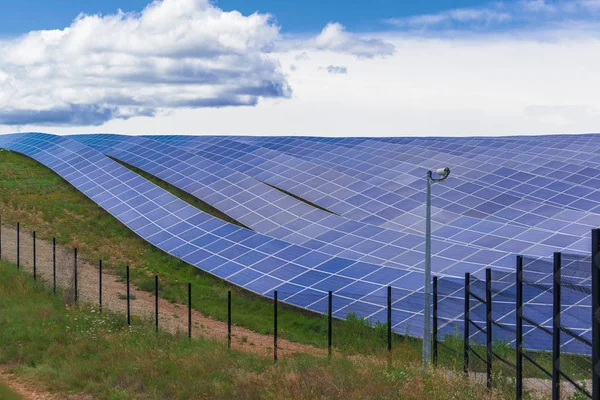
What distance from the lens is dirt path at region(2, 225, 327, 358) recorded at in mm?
22391

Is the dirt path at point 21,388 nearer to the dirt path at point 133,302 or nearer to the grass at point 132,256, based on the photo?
the dirt path at point 133,302

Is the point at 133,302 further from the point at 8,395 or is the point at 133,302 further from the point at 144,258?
the point at 8,395

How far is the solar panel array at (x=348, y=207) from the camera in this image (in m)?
29.1

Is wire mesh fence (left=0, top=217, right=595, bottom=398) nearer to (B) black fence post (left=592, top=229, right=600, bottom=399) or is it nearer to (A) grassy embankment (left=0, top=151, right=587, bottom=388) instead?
(A) grassy embankment (left=0, top=151, right=587, bottom=388)

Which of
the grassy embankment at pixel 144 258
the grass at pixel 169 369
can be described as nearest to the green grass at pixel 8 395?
the grass at pixel 169 369

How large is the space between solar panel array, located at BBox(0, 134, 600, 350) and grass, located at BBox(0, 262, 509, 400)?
5.31 meters

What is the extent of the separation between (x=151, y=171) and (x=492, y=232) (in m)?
29.3

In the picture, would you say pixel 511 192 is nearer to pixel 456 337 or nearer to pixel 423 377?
pixel 456 337

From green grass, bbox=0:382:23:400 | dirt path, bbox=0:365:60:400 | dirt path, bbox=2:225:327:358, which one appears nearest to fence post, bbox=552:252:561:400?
dirt path, bbox=2:225:327:358

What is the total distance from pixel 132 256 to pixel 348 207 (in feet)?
47.4

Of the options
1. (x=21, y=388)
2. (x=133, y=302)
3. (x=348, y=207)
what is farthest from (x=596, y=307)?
(x=348, y=207)

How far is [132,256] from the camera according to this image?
36719mm

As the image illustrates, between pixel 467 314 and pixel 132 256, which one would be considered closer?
pixel 467 314

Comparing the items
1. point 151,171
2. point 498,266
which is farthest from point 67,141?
point 498,266
